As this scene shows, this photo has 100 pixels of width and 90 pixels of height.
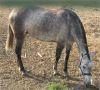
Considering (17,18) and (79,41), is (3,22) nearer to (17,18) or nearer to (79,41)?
(17,18)

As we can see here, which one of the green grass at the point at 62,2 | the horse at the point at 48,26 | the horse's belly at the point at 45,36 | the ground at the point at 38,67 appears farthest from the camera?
the horse's belly at the point at 45,36

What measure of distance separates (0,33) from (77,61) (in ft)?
9.08

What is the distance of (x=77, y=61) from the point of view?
838 centimetres

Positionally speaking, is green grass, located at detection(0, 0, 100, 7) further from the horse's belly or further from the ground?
the ground

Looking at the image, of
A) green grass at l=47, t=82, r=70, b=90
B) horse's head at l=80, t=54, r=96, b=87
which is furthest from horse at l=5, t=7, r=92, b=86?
green grass at l=47, t=82, r=70, b=90

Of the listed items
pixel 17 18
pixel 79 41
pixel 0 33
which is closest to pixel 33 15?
pixel 17 18

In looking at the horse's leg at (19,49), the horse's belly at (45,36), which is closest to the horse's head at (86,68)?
the horse's belly at (45,36)

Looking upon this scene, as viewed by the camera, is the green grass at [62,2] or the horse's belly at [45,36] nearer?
the green grass at [62,2]

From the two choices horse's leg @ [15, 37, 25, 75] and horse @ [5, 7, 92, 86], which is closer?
horse @ [5, 7, 92, 86]

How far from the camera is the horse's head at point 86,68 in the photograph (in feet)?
22.5

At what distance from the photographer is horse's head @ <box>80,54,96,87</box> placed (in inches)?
270

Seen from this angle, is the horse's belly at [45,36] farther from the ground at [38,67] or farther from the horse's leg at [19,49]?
the ground at [38,67]

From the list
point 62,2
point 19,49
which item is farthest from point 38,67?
point 62,2

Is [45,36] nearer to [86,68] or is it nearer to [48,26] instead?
[48,26]
